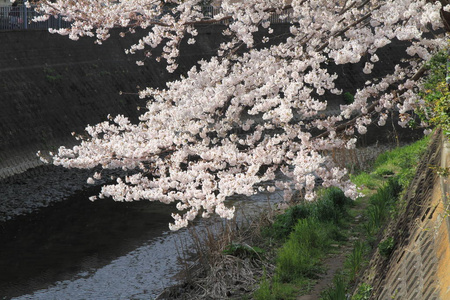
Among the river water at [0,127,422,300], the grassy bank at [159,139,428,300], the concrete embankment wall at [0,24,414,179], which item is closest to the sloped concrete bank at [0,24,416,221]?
the concrete embankment wall at [0,24,414,179]

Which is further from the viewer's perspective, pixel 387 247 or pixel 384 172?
pixel 384 172

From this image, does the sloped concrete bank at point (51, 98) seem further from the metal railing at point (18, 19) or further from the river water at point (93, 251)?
the metal railing at point (18, 19)

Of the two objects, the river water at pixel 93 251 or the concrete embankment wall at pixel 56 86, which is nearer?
the river water at pixel 93 251

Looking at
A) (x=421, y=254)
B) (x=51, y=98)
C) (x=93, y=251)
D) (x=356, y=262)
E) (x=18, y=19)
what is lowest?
(x=356, y=262)

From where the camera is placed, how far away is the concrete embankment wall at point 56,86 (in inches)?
701

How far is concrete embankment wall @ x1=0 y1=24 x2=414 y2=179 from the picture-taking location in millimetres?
17812

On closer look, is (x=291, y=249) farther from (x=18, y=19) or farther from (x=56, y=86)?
(x=18, y=19)

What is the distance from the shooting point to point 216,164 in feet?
26.3

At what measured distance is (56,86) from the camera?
20328 millimetres

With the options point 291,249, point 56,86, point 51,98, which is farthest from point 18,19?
point 291,249

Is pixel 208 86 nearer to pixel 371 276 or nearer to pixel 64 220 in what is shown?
pixel 371 276

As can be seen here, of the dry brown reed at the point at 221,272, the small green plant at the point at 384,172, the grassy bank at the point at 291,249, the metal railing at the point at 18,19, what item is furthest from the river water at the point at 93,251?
the metal railing at the point at 18,19

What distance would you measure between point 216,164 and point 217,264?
7.69ft

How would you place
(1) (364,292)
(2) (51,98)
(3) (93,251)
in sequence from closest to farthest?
(1) (364,292) → (3) (93,251) → (2) (51,98)
